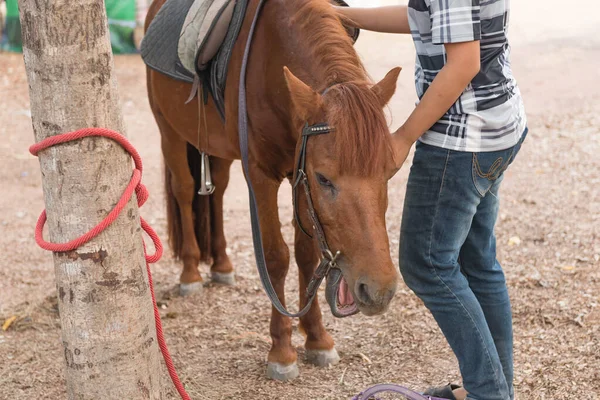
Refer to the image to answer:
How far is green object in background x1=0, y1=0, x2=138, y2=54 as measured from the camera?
1150 cm

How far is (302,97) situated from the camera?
8.20 ft

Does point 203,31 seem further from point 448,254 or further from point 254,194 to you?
point 448,254

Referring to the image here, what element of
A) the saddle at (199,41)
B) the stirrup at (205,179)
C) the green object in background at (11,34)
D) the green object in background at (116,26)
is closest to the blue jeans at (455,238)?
the saddle at (199,41)

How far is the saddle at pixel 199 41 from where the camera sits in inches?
129

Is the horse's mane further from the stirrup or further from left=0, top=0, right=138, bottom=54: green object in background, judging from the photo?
left=0, top=0, right=138, bottom=54: green object in background

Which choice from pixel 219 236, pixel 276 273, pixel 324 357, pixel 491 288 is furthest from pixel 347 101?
pixel 219 236

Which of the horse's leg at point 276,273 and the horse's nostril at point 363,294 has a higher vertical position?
the horse's nostril at point 363,294

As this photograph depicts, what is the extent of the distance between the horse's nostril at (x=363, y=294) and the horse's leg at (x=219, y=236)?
7.68 ft

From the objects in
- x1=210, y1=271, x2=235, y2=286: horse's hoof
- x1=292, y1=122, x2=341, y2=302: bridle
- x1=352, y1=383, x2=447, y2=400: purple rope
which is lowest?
x1=210, y1=271, x2=235, y2=286: horse's hoof

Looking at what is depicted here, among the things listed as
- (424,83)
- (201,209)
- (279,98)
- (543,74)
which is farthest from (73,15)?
(543,74)

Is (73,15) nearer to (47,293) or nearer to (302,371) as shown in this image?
(302,371)

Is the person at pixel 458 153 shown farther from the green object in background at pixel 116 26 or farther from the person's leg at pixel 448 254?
the green object in background at pixel 116 26

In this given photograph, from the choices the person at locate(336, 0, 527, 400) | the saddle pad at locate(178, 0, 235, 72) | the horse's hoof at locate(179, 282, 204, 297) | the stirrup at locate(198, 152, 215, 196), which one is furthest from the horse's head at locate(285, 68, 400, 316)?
the horse's hoof at locate(179, 282, 204, 297)

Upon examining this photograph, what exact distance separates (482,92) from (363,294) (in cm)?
80
